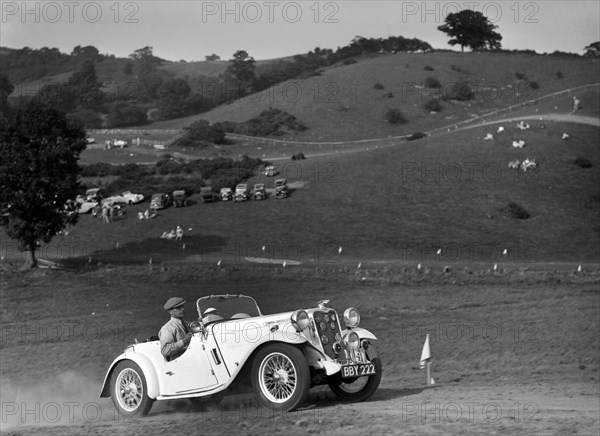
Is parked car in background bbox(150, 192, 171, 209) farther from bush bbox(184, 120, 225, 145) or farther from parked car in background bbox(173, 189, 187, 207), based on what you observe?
bush bbox(184, 120, 225, 145)

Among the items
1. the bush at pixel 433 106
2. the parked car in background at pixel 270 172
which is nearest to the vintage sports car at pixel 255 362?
the parked car in background at pixel 270 172

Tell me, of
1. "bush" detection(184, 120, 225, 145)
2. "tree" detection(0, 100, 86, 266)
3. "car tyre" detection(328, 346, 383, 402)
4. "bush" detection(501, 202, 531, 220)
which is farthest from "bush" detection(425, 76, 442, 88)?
"car tyre" detection(328, 346, 383, 402)

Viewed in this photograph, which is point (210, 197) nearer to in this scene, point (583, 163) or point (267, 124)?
point (583, 163)

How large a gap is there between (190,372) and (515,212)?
57.0 metres

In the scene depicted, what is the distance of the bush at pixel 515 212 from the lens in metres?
68.8

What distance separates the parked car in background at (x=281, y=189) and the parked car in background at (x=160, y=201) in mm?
9080

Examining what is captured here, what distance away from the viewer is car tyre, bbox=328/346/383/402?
1570 centimetres

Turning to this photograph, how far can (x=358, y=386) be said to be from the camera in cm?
1594

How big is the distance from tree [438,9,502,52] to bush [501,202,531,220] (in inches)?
4667

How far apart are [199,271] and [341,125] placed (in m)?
82.9

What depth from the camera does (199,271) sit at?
4606cm

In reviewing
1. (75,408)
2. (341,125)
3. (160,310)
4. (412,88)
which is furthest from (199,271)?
(412,88)

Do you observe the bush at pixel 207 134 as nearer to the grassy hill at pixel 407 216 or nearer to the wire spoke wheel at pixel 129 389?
the grassy hill at pixel 407 216

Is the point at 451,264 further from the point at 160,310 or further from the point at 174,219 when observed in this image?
the point at 174,219
